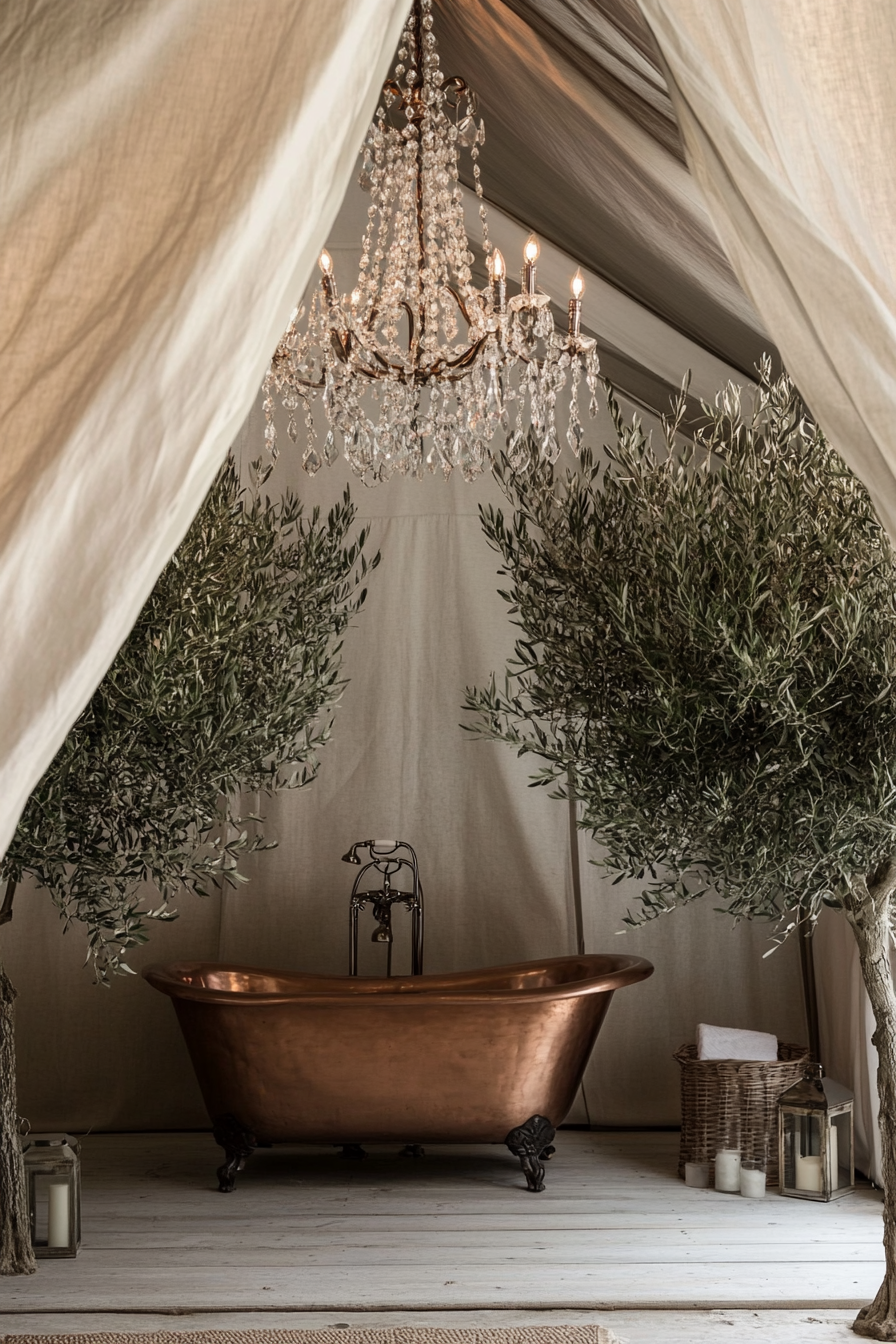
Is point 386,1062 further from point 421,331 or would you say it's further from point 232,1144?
point 421,331

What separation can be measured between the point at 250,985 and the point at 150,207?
141 inches

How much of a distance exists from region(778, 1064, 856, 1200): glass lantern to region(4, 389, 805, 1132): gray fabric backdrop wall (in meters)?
0.85

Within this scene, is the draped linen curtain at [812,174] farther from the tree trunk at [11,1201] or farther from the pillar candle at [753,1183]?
the pillar candle at [753,1183]

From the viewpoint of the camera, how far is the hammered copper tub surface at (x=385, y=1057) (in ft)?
12.7

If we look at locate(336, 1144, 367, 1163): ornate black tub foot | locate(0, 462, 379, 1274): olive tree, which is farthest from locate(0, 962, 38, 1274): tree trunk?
locate(336, 1144, 367, 1163): ornate black tub foot

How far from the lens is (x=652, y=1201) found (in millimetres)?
3973

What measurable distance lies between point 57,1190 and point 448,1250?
44.8 inches

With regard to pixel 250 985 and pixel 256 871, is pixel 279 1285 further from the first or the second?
pixel 256 871

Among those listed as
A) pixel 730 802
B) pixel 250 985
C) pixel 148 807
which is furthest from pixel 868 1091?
pixel 148 807

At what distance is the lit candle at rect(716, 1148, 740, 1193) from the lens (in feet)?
13.4

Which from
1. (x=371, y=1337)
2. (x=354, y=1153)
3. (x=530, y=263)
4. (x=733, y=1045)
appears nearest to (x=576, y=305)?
(x=530, y=263)

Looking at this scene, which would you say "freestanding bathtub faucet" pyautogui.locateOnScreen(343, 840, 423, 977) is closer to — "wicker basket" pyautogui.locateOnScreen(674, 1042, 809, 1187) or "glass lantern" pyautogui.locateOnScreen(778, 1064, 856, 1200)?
"wicker basket" pyautogui.locateOnScreen(674, 1042, 809, 1187)

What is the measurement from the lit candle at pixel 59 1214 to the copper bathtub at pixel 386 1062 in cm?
67

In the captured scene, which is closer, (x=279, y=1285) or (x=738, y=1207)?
(x=279, y=1285)
